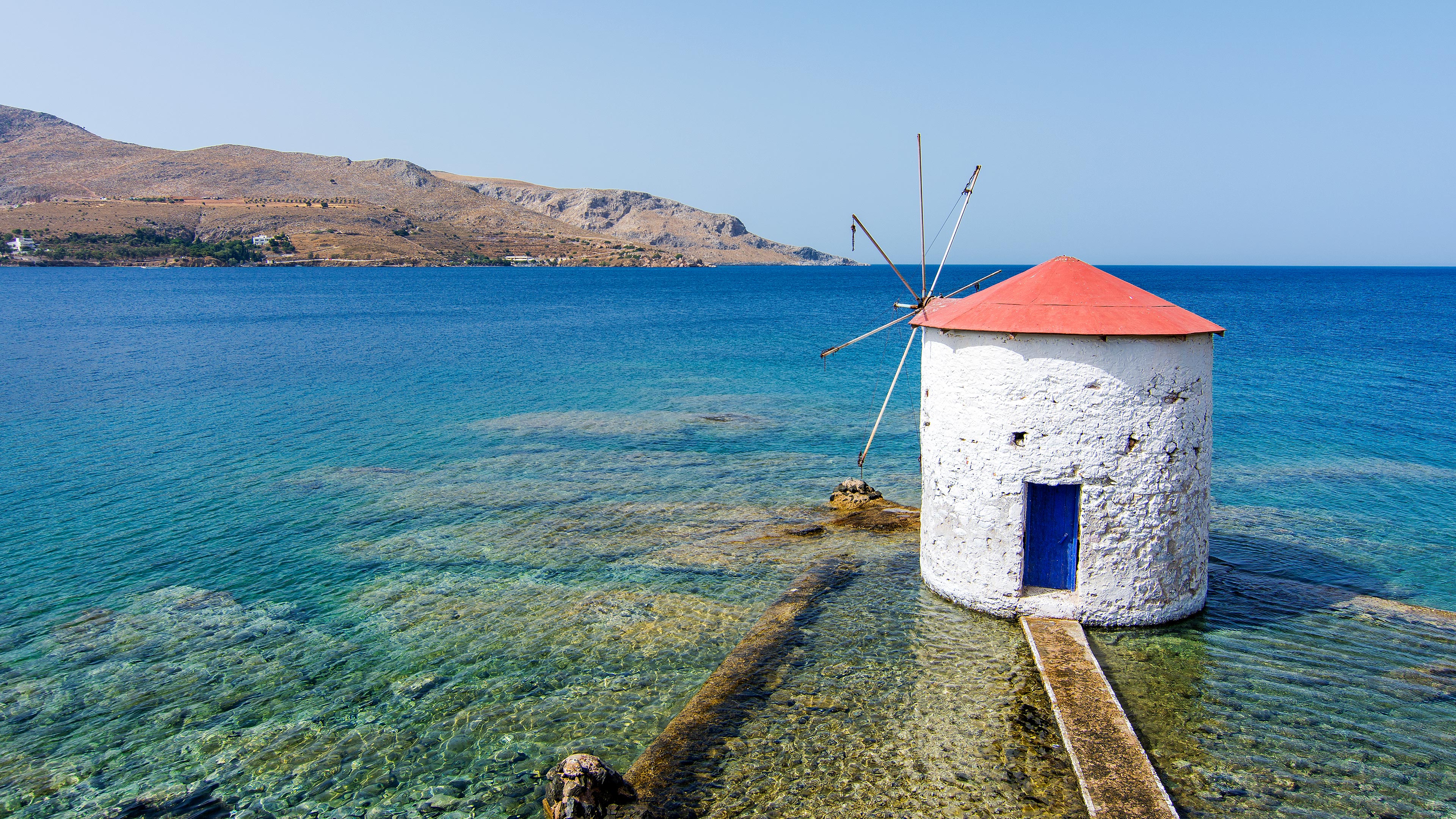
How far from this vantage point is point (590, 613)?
11727 millimetres

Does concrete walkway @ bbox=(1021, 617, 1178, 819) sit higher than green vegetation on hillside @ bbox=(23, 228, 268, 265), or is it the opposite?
green vegetation on hillside @ bbox=(23, 228, 268, 265)

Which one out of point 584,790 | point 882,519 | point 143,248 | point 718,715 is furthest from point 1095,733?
point 143,248

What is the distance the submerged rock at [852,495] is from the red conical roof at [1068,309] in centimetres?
647

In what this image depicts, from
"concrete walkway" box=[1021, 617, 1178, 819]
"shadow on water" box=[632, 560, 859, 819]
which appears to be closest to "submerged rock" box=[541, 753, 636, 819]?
"shadow on water" box=[632, 560, 859, 819]

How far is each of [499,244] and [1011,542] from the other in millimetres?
170693

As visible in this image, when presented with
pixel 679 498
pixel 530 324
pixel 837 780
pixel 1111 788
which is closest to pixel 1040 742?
pixel 1111 788

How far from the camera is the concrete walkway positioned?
6.65 metres

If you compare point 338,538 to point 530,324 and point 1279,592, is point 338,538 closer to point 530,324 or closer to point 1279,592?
point 1279,592

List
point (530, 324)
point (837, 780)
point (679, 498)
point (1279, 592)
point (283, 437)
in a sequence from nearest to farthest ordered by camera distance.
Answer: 1. point (837, 780)
2. point (1279, 592)
3. point (679, 498)
4. point (283, 437)
5. point (530, 324)

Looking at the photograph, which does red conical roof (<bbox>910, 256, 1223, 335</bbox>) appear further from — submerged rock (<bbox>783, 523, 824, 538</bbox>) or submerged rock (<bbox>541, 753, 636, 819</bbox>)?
submerged rock (<bbox>541, 753, 636, 819</bbox>)

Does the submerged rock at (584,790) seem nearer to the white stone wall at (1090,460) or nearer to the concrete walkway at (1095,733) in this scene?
the concrete walkway at (1095,733)

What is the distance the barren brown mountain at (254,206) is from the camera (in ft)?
422

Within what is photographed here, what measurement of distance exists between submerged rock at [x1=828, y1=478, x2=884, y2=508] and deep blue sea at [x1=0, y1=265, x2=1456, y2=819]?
560 mm

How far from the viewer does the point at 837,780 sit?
744 centimetres
